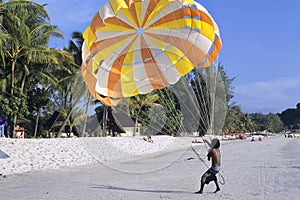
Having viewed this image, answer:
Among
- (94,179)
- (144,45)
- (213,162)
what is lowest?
(94,179)

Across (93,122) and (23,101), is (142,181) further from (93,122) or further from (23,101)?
(93,122)

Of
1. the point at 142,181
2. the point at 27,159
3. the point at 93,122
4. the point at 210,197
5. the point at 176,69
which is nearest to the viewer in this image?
the point at 210,197

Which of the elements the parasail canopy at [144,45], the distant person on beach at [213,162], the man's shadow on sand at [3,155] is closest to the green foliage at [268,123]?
the parasail canopy at [144,45]

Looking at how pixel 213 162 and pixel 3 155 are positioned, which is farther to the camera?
pixel 3 155

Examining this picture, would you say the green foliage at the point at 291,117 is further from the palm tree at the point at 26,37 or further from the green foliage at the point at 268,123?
the palm tree at the point at 26,37

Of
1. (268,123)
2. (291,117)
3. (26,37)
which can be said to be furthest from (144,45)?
(291,117)

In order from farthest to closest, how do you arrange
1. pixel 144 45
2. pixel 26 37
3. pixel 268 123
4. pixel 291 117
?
pixel 291 117
pixel 268 123
pixel 26 37
pixel 144 45

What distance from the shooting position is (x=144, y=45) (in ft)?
39.7

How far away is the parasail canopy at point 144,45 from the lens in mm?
11148

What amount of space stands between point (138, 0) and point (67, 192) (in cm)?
600

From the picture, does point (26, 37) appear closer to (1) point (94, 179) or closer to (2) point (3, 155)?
(2) point (3, 155)

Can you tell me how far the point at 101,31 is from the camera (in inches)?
451

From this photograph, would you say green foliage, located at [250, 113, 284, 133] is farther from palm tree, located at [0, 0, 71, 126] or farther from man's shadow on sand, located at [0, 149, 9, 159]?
man's shadow on sand, located at [0, 149, 9, 159]

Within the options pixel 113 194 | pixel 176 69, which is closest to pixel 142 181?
pixel 113 194
